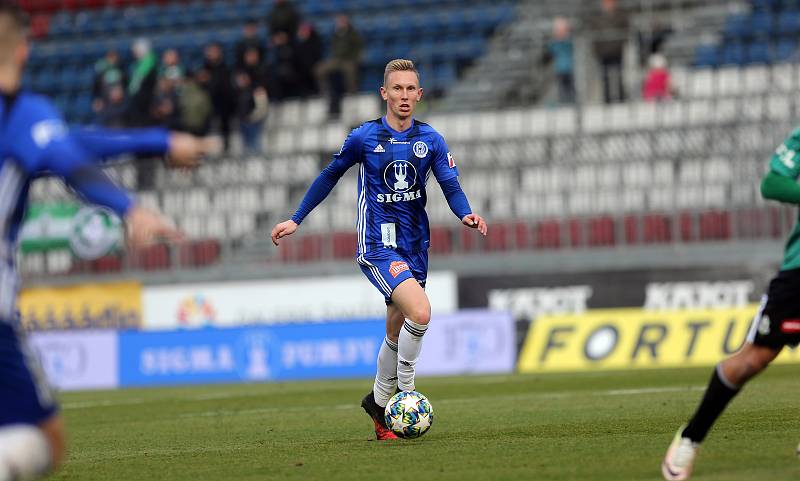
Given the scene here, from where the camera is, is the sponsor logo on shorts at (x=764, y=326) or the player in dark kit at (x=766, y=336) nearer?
the player in dark kit at (x=766, y=336)

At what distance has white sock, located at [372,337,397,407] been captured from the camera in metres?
10.6

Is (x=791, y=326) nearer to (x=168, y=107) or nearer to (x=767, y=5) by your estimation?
(x=767, y=5)

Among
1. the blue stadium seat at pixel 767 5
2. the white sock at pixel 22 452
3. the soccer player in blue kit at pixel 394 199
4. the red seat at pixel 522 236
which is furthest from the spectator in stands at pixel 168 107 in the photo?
the white sock at pixel 22 452

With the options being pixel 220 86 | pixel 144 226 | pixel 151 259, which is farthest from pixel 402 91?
pixel 220 86

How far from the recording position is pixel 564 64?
26.1 meters

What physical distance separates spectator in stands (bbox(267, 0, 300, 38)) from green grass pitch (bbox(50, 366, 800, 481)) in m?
12.2

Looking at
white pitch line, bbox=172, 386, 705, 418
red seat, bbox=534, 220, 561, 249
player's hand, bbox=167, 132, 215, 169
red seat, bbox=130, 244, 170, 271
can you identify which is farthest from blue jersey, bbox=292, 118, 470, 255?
red seat, bbox=130, 244, 170, 271

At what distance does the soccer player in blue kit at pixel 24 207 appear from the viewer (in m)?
5.46

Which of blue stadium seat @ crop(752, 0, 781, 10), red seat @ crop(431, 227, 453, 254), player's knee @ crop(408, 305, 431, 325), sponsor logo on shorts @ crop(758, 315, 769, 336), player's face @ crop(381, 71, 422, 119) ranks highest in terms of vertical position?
blue stadium seat @ crop(752, 0, 781, 10)

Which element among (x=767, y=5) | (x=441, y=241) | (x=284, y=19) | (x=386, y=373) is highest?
(x=284, y=19)

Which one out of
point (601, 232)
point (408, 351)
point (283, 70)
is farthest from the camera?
point (283, 70)

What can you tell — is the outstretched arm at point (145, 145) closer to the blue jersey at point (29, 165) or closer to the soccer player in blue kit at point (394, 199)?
the blue jersey at point (29, 165)

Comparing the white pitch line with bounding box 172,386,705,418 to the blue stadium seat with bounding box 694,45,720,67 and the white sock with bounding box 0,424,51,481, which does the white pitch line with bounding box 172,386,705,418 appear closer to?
the white sock with bounding box 0,424,51,481

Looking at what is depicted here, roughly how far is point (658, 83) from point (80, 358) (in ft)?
35.1
